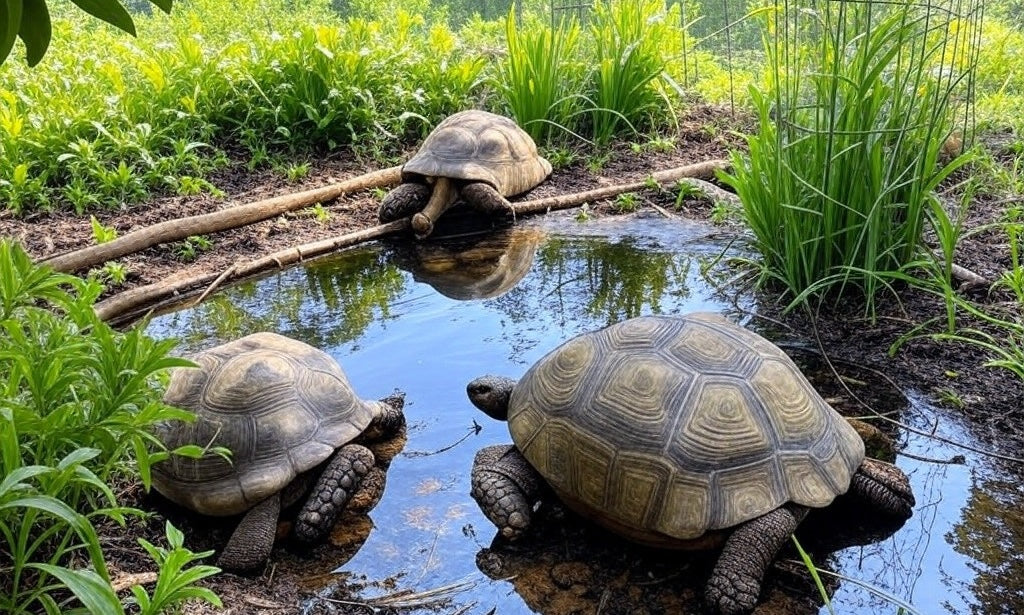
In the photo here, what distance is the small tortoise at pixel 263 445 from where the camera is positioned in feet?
9.88

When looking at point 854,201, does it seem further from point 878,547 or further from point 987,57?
point 987,57

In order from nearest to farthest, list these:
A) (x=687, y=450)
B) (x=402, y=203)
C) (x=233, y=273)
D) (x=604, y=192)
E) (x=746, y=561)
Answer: (x=746, y=561)
(x=687, y=450)
(x=233, y=273)
(x=402, y=203)
(x=604, y=192)

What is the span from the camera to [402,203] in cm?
630

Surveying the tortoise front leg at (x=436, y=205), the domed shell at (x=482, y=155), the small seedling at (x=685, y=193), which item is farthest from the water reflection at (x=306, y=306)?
the small seedling at (x=685, y=193)

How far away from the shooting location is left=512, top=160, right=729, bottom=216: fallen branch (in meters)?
6.73

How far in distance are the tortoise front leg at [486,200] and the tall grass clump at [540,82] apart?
1.32 m

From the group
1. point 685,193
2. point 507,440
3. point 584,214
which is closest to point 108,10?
point 507,440

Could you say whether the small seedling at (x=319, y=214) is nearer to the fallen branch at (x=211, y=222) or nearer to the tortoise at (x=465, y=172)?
the fallen branch at (x=211, y=222)

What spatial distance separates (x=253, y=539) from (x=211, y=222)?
140 inches

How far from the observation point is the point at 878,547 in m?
2.90

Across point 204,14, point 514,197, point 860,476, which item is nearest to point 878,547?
point 860,476

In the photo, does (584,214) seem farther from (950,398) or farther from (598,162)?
(950,398)

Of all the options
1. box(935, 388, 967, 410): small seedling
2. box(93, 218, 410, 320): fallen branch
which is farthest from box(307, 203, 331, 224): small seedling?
box(935, 388, 967, 410): small seedling

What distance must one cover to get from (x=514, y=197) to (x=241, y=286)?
100 inches
